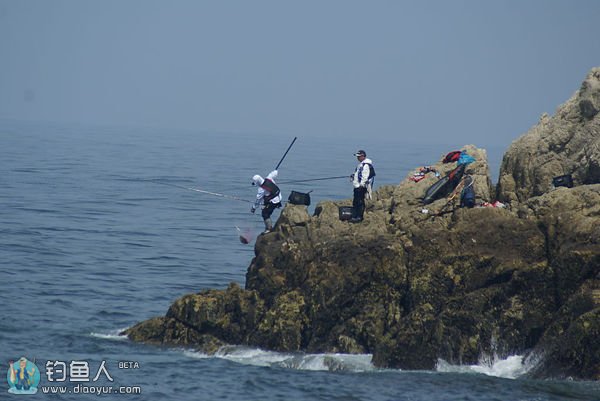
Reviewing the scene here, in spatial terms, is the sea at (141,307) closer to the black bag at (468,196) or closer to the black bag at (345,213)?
the black bag at (345,213)

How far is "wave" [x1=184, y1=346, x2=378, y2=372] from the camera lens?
2641 centimetres

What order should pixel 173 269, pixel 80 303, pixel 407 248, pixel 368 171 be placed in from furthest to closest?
pixel 173 269, pixel 80 303, pixel 368 171, pixel 407 248

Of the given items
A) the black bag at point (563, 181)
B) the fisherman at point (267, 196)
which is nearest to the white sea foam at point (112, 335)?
the fisherman at point (267, 196)

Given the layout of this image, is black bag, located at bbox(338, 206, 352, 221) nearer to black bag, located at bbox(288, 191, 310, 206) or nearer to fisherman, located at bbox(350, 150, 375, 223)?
fisherman, located at bbox(350, 150, 375, 223)

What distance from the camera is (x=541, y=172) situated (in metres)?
31.3

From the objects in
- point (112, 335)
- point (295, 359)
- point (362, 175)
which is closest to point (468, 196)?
point (362, 175)

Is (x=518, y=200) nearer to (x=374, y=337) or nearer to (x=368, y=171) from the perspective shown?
(x=368, y=171)

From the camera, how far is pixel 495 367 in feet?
84.5

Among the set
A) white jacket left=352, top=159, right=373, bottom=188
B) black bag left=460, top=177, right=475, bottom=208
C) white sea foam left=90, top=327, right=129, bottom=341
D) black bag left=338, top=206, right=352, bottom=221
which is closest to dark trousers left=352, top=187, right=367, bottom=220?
black bag left=338, top=206, right=352, bottom=221

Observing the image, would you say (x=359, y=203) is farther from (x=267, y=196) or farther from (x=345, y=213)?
(x=267, y=196)

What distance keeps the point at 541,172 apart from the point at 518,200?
3.56 ft

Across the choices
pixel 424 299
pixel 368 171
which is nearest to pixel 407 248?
pixel 424 299

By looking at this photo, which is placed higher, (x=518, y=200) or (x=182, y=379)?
(x=518, y=200)

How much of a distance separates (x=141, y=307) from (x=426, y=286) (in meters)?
11.0
